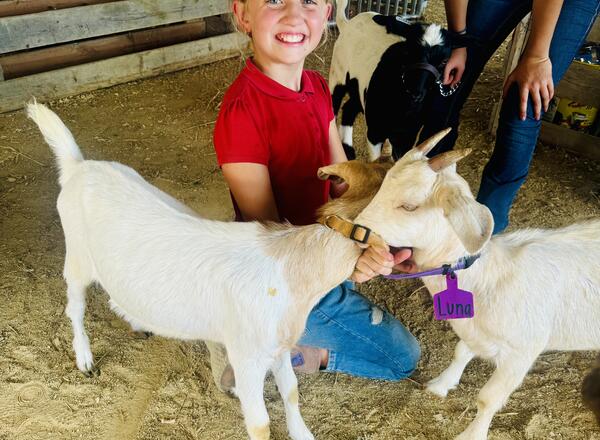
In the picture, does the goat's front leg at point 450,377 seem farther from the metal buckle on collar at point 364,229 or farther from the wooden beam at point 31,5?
the wooden beam at point 31,5

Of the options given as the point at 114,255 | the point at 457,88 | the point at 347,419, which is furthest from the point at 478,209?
the point at 457,88

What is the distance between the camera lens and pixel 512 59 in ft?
15.1

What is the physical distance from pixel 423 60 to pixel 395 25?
0.61m

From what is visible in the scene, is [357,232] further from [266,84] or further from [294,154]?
[266,84]

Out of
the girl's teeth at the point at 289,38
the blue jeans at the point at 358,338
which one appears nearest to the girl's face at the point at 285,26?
the girl's teeth at the point at 289,38

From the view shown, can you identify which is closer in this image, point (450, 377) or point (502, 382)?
point (502, 382)

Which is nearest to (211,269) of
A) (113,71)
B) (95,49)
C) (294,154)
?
(294,154)

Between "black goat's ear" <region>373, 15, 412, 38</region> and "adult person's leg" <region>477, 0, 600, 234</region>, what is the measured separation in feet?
4.07

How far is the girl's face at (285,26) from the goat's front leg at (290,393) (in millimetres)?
1234

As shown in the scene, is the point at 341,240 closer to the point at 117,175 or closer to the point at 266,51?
the point at 266,51

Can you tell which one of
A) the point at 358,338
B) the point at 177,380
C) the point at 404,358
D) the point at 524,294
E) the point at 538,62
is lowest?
the point at 177,380

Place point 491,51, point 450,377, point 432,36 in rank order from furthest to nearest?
point 432,36
point 491,51
point 450,377

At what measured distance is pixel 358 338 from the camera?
2.33 meters

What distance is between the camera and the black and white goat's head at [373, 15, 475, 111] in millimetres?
3314
